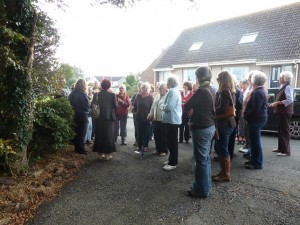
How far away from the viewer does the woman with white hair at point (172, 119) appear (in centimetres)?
542

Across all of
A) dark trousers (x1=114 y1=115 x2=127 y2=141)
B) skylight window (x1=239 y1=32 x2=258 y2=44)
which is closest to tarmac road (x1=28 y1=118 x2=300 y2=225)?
dark trousers (x1=114 y1=115 x2=127 y2=141)

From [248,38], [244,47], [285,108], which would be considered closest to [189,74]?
[244,47]

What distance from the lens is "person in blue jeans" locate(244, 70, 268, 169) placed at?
5312 millimetres

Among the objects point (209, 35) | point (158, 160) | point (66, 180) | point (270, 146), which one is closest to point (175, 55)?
point (209, 35)

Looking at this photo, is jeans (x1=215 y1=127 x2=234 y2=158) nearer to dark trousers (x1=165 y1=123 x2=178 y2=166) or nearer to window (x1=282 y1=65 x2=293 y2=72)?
dark trousers (x1=165 y1=123 x2=178 y2=166)

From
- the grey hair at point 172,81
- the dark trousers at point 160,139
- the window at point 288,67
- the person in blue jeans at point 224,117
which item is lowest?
the dark trousers at point 160,139

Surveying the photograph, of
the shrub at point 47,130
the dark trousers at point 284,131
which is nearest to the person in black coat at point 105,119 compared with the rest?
the shrub at point 47,130

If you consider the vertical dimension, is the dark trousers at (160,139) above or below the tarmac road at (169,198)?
above

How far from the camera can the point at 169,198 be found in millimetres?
4062

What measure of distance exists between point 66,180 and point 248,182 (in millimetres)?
3355

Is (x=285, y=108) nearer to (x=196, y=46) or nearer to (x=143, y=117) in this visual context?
(x=143, y=117)

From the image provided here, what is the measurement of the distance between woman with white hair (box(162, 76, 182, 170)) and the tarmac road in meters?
0.27

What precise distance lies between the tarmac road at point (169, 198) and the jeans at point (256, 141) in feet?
0.67

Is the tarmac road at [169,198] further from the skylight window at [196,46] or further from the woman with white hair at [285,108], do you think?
the skylight window at [196,46]
